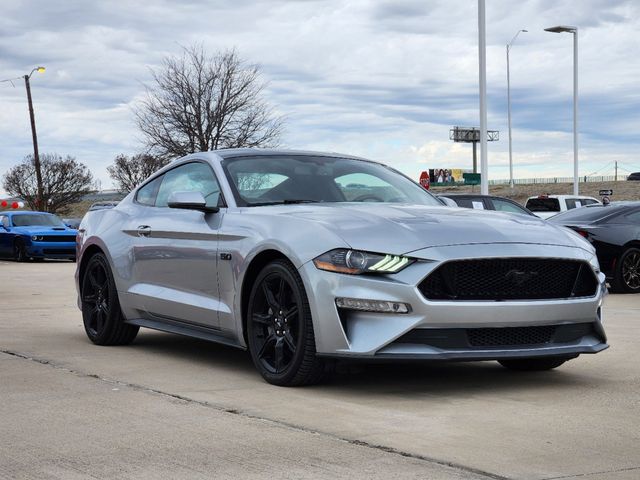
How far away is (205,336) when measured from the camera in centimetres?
715

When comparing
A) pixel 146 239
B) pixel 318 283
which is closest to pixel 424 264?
pixel 318 283

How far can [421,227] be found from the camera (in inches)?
239

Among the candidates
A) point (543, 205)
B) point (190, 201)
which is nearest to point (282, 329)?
point (190, 201)

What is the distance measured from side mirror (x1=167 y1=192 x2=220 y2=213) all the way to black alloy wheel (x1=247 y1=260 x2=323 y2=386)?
800 millimetres

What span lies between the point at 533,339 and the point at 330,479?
91.9 inches

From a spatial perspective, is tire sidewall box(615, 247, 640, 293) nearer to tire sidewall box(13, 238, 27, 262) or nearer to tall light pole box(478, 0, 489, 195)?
tall light pole box(478, 0, 489, 195)

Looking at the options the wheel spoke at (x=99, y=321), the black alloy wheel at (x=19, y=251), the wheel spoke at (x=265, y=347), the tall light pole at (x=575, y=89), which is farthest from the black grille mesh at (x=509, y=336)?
the tall light pole at (x=575, y=89)

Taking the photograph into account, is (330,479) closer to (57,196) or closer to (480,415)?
(480,415)

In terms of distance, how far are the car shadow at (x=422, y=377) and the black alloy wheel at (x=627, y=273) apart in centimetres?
781

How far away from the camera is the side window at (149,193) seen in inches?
327

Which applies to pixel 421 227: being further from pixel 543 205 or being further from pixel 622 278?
pixel 543 205

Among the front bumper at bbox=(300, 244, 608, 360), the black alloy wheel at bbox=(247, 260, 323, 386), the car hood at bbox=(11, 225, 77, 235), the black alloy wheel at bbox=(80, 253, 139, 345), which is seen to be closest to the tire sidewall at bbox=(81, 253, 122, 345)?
the black alloy wheel at bbox=(80, 253, 139, 345)

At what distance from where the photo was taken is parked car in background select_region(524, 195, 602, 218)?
27500mm

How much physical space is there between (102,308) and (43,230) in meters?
19.4
